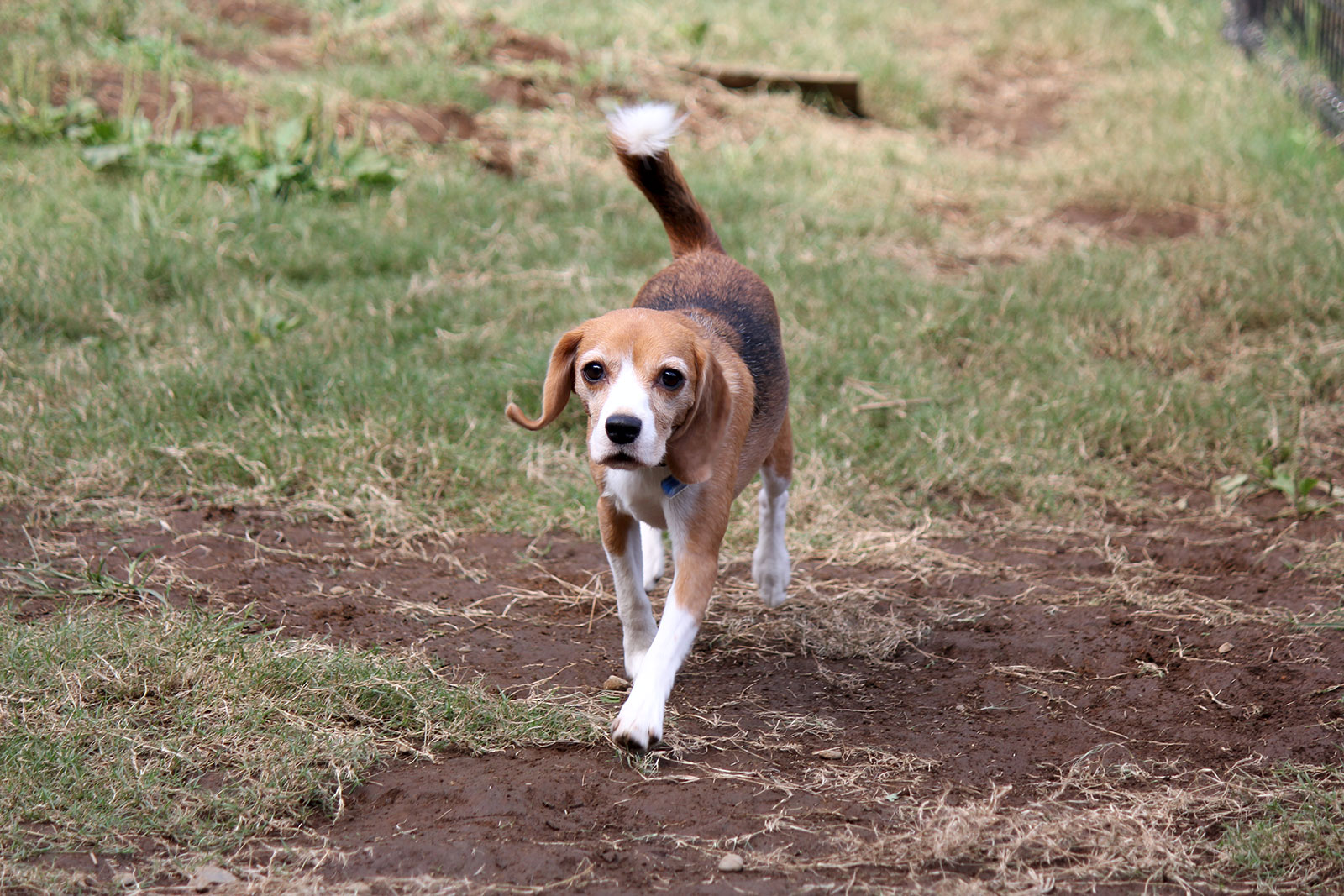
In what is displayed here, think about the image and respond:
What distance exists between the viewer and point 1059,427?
529 cm

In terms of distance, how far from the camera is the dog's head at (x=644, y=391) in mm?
2906

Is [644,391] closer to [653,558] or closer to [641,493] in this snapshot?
[641,493]

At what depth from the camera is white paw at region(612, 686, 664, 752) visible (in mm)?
2939

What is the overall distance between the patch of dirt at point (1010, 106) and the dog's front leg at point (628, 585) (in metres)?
6.56

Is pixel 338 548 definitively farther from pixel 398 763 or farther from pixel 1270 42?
pixel 1270 42

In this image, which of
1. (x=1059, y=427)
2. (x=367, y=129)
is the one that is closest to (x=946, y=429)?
(x=1059, y=427)

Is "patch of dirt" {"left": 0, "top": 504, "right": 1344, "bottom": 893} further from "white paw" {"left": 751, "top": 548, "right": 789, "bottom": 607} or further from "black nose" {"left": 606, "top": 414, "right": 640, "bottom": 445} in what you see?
"black nose" {"left": 606, "top": 414, "right": 640, "bottom": 445}

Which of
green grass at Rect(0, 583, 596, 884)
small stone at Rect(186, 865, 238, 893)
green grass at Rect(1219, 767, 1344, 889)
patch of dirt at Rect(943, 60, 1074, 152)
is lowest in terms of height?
green grass at Rect(0, 583, 596, 884)

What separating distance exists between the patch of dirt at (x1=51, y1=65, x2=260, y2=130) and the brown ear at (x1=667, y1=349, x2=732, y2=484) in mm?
4901

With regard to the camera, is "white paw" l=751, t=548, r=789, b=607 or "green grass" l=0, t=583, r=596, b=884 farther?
"white paw" l=751, t=548, r=789, b=607

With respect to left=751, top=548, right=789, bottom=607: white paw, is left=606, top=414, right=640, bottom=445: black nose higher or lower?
higher

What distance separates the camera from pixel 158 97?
726 cm

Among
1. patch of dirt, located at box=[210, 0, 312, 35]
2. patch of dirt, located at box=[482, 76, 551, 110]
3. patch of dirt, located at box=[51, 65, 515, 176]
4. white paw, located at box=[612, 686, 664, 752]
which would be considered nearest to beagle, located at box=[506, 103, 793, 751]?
white paw, located at box=[612, 686, 664, 752]

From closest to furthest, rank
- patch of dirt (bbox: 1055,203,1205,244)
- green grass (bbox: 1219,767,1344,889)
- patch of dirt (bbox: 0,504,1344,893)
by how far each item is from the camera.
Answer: green grass (bbox: 1219,767,1344,889) < patch of dirt (bbox: 0,504,1344,893) < patch of dirt (bbox: 1055,203,1205,244)
